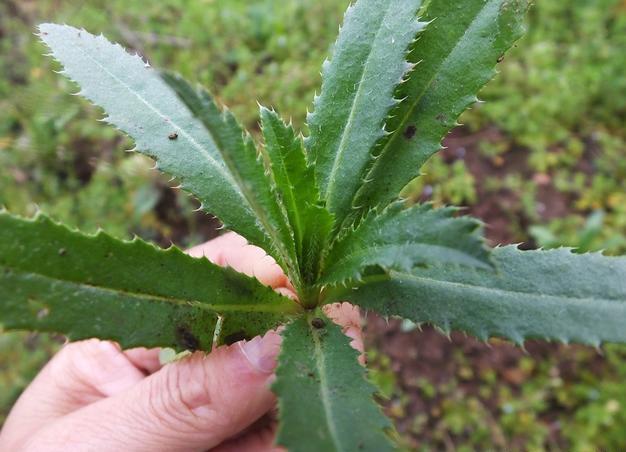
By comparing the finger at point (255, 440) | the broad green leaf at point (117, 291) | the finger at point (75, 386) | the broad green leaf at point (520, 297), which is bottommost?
the finger at point (255, 440)

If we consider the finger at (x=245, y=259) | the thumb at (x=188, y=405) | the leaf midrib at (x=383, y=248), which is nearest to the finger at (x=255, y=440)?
the thumb at (x=188, y=405)

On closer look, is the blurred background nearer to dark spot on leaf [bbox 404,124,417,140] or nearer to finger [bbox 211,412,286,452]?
finger [bbox 211,412,286,452]

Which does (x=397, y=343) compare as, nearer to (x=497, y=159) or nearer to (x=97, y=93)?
(x=497, y=159)

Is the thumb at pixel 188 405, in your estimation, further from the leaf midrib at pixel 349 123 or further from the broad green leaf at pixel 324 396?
the leaf midrib at pixel 349 123

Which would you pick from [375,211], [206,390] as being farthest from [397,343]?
[375,211]

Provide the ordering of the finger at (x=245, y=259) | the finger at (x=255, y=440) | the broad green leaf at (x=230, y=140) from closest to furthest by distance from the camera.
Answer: the broad green leaf at (x=230, y=140) → the finger at (x=245, y=259) → the finger at (x=255, y=440)

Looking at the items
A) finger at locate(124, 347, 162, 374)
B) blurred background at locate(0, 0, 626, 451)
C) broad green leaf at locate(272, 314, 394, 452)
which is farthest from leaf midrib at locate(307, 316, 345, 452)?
blurred background at locate(0, 0, 626, 451)
